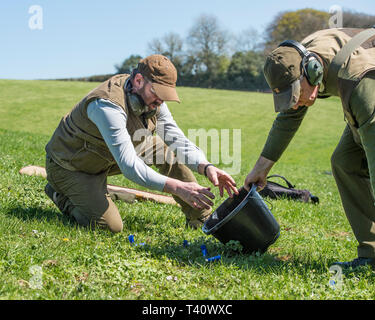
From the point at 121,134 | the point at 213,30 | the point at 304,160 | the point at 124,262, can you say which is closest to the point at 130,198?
the point at 121,134

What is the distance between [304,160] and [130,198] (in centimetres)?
1975

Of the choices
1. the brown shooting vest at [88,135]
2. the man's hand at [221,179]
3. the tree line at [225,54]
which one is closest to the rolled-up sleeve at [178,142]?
the brown shooting vest at [88,135]

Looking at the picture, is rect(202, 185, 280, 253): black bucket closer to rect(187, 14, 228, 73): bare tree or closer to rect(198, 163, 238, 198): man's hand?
rect(198, 163, 238, 198): man's hand

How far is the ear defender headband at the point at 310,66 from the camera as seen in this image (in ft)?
11.0

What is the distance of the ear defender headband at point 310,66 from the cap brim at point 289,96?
0.10 meters

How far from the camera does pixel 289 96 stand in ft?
11.3

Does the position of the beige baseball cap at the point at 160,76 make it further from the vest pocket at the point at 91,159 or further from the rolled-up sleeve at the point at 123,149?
the vest pocket at the point at 91,159

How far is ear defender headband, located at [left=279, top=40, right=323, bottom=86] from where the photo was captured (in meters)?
3.35

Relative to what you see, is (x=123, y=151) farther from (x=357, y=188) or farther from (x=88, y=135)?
(x=357, y=188)

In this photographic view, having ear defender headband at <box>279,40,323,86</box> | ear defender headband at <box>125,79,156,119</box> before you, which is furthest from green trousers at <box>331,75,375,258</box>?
ear defender headband at <box>125,79,156,119</box>

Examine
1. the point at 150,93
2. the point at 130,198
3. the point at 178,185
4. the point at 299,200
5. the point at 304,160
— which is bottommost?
the point at 304,160

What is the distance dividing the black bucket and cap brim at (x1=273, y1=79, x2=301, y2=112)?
0.98 meters
